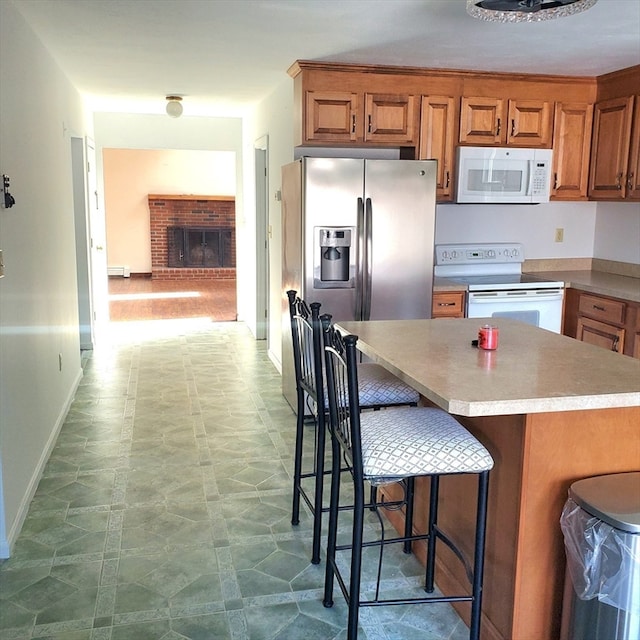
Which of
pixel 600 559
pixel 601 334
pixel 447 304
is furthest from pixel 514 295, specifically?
pixel 600 559

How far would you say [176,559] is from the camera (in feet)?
8.41

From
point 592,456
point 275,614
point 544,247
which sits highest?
point 544,247

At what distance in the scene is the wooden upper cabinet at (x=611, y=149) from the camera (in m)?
4.35

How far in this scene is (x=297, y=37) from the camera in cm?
Result: 353

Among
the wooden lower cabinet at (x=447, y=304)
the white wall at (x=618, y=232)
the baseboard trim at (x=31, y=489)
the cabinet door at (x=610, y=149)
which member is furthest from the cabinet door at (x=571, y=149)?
the baseboard trim at (x=31, y=489)

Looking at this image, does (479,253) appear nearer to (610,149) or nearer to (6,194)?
(610,149)

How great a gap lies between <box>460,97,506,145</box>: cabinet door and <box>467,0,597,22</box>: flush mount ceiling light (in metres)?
2.00

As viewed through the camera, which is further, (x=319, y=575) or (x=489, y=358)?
(x=319, y=575)

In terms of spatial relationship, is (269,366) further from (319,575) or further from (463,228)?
(319,575)

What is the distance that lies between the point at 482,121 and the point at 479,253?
0.97 meters

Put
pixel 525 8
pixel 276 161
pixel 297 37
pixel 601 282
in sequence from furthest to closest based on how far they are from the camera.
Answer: pixel 276 161, pixel 601 282, pixel 297 37, pixel 525 8

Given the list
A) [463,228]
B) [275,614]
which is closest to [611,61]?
[463,228]

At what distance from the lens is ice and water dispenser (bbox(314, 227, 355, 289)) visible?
4004 millimetres

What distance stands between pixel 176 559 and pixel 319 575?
0.58 m
